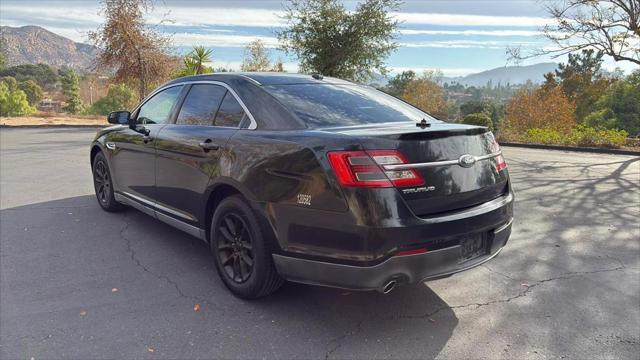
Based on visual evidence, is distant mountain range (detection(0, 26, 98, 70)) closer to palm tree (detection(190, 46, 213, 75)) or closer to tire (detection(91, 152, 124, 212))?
palm tree (detection(190, 46, 213, 75))

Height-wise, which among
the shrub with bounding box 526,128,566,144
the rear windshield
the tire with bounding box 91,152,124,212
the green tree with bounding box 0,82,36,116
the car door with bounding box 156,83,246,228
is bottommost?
the green tree with bounding box 0,82,36,116

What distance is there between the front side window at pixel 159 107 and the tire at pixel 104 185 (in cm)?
98

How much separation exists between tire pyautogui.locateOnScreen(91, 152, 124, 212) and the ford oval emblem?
4192 millimetres

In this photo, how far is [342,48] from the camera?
2048cm

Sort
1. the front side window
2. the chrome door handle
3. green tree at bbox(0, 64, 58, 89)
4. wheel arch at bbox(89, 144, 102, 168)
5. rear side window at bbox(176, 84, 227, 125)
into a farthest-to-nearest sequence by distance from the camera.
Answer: green tree at bbox(0, 64, 58, 89) < wheel arch at bbox(89, 144, 102, 168) < the front side window < rear side window at bbox(176, 84, 227, 125) < the chrome door handle

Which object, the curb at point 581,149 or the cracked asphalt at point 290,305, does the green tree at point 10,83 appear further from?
the cracked asphalt at point 290,305

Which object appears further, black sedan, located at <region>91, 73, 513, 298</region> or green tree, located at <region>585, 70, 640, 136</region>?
green tree, located at <region>585, 70, 640, 136</region>

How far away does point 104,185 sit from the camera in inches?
218

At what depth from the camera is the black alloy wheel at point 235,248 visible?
10.3 ft

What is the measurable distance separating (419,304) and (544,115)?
110 feet

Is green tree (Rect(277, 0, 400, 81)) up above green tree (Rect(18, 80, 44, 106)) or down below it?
above

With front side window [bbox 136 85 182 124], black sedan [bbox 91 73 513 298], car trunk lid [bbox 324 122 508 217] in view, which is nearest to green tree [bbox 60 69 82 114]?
front side window [bbox 136 85 182 124]

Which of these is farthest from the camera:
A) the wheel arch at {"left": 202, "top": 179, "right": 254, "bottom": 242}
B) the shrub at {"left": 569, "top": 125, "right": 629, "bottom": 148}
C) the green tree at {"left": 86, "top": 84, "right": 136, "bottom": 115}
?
the green tree at {"left": 86, "top": 84, "right": 136, "bottom": 115}

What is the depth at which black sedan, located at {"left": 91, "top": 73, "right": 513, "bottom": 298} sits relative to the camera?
8.19 feet
